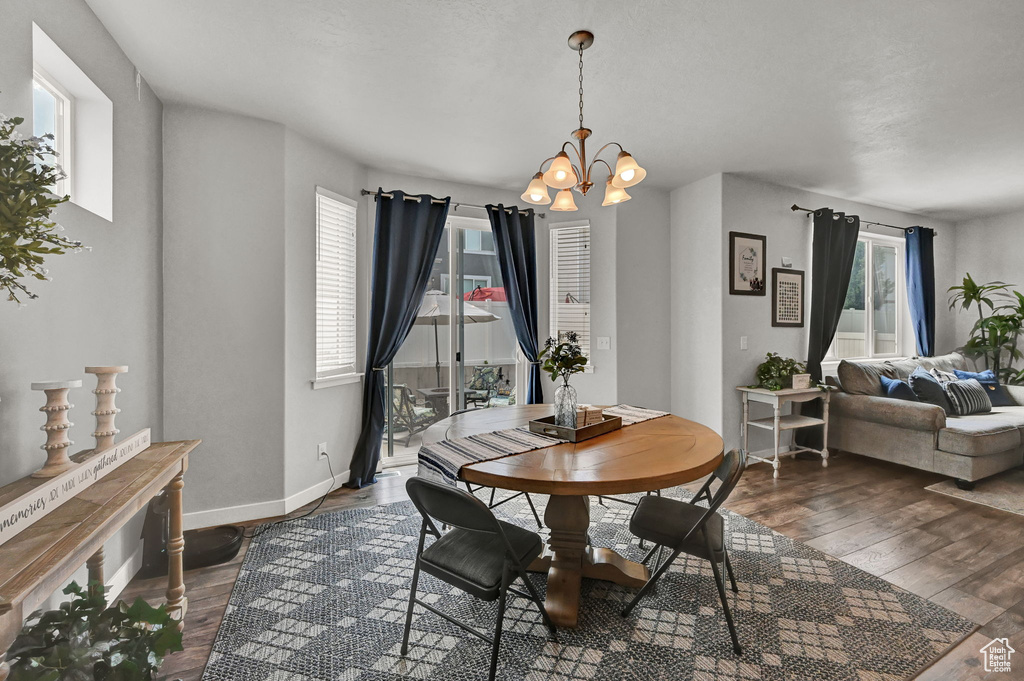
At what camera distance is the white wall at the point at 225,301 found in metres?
2.79

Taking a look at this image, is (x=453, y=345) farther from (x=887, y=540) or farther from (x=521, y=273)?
(x=887, y=540)

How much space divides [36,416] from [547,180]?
2.12m

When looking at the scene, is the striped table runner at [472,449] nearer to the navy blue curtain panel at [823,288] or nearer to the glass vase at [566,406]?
the glass vase at [566,406]

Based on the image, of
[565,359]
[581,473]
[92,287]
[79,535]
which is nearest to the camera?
[79,535]

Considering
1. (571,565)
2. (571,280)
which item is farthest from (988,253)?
(571,565)

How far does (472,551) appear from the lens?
1.75 meters

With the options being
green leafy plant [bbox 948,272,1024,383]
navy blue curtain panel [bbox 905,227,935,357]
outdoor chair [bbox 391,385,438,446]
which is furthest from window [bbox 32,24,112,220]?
green leafy plant [bbox 948,272,1024,383]

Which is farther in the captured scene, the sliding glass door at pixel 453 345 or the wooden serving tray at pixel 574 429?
the sliding glass door at pixel 453 345

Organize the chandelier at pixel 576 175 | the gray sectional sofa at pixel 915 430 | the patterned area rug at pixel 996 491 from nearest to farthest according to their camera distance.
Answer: the chandelier at pixel 576 175 → the patterned area rug at pixel 996 491 → the gray sectional sofa at pixel 915 430


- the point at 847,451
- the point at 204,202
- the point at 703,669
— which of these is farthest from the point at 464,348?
the point at 847,451

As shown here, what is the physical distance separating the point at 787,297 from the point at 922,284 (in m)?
2.20

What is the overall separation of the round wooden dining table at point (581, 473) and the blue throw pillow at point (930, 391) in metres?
3.23

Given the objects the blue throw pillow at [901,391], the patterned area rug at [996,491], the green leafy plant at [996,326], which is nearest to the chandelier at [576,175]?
the patterned area rug at [996,491]

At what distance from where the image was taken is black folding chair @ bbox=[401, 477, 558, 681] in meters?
1.53
